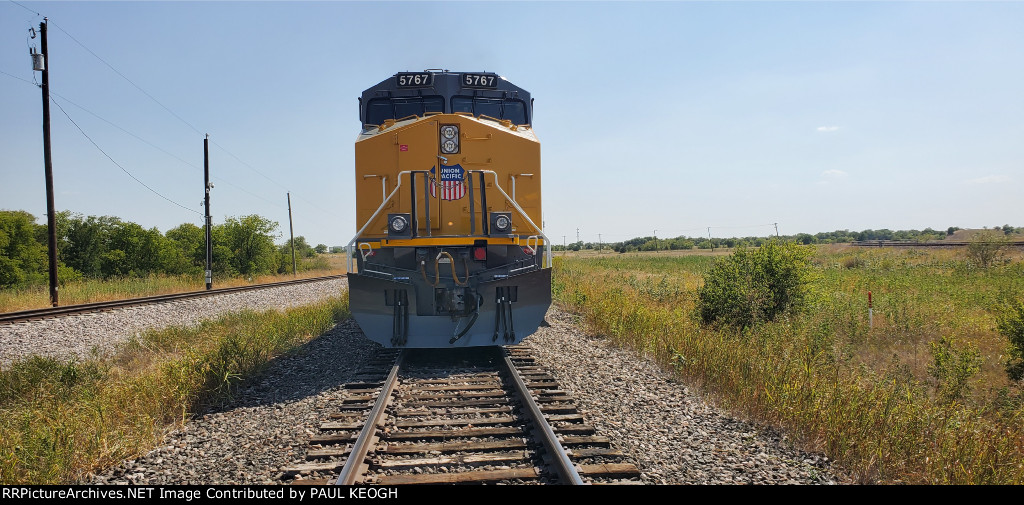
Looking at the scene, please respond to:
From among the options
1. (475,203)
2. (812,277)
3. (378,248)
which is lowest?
(812,277)

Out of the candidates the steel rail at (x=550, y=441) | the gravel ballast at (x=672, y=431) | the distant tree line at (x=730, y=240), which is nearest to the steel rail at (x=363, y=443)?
the steel rail at (x=550, y=441)

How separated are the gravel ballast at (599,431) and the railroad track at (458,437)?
200mm

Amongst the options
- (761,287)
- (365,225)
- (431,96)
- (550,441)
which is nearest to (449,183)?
(365,225)

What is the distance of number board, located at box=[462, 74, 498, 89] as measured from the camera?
8.52 meters

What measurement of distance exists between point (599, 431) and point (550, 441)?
26.7 inches

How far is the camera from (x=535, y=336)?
9.55m

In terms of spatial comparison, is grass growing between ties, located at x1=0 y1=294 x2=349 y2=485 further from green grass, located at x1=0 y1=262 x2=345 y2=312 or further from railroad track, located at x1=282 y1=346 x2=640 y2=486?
green grass, located at x1=0 y1=262 x2=345 y2=312

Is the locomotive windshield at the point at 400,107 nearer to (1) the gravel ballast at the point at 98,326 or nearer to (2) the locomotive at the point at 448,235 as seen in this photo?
(2) the locomotive at the point at 448,235

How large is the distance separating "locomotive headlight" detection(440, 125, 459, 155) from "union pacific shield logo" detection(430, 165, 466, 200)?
23 cm

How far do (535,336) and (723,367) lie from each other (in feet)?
12.8

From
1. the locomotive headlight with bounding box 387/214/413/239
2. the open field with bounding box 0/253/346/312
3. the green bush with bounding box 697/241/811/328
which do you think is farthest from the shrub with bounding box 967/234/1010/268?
the open field with bounding box 0/253/346/312

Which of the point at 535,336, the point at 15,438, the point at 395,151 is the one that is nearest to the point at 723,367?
the point at 535,336

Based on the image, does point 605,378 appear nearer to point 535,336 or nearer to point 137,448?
point 535,336

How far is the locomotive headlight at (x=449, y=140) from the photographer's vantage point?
305 inches
